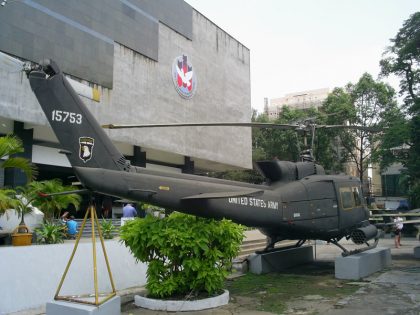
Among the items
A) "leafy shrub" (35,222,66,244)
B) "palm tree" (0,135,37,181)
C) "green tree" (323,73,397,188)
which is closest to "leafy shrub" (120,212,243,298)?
"leafy shrub" (35,222,66,244)

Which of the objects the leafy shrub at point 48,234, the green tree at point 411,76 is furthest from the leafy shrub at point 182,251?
the green tree at point 411,76

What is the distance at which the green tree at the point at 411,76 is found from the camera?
21.7 metres

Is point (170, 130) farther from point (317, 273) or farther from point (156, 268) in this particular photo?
point (156, 268)

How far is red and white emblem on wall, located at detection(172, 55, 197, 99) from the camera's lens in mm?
27250

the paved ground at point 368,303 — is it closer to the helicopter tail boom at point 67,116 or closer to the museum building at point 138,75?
the helicopter tail boom at point 67,116

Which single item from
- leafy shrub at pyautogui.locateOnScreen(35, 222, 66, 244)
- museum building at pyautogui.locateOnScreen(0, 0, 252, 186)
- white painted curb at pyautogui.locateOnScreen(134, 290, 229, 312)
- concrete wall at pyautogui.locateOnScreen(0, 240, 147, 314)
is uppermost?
museum building at pyautogui.locateOnScreen(0, 0, 252, 186)

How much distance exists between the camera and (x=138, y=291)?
1105 cm

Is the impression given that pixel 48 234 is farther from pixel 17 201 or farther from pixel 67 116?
pixel 67 116

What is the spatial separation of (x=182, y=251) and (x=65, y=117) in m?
3.78

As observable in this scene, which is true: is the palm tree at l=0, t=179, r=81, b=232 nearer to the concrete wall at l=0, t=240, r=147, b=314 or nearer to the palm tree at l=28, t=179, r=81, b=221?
the palm tree at l=28, t=179, r=81, b=221

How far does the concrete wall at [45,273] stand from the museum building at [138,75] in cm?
712

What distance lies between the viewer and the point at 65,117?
8641 mm

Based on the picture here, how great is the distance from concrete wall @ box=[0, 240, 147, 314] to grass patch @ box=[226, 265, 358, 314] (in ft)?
10.8

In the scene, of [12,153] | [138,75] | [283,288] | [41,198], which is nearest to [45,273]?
[12,153]
